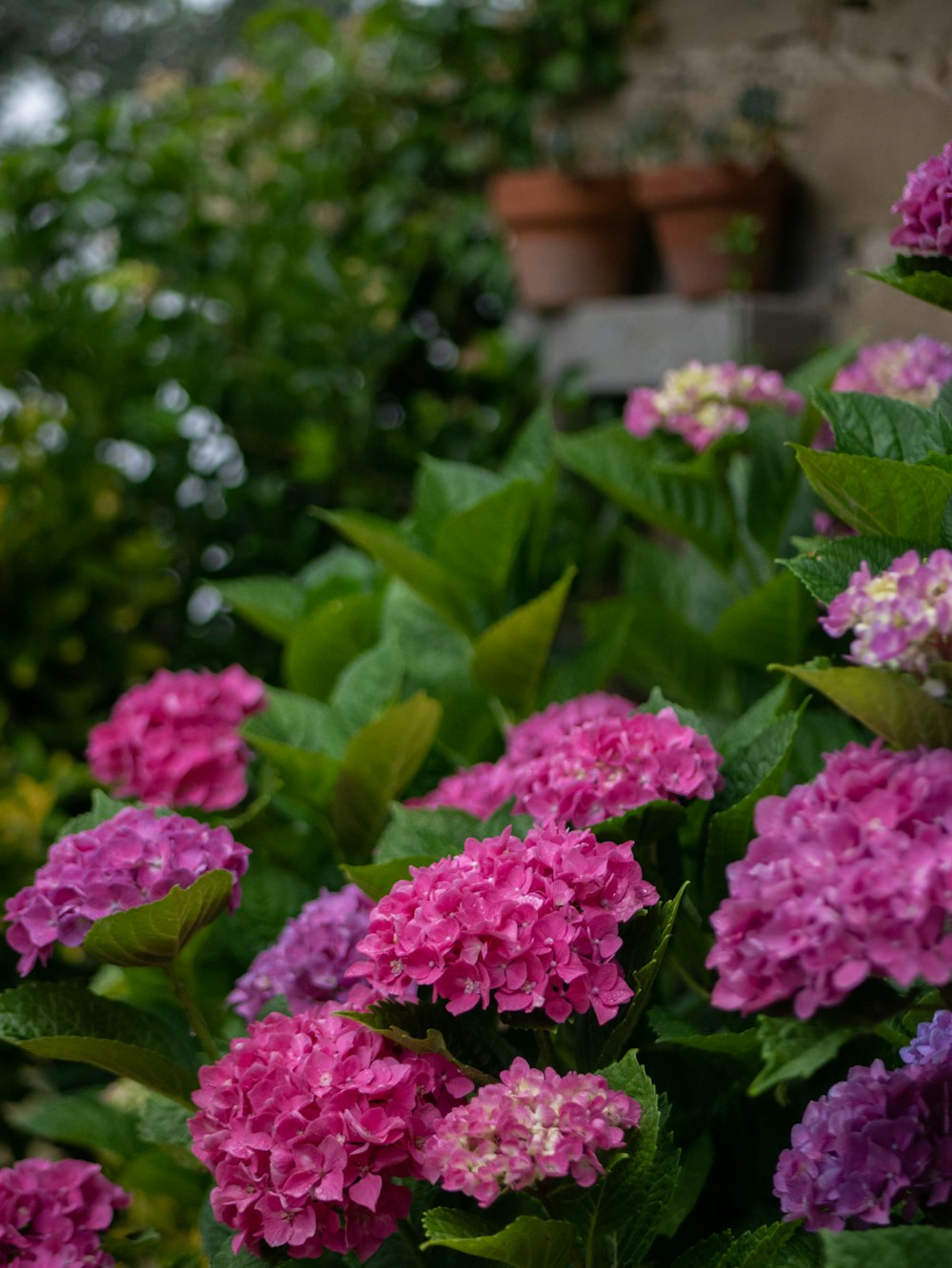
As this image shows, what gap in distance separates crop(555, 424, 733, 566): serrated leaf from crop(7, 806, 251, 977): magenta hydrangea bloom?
681 millimetres

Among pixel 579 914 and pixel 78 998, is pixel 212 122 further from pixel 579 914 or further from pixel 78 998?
pixel 579 914

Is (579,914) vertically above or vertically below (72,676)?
above

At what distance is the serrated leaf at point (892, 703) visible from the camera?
672 millimetres

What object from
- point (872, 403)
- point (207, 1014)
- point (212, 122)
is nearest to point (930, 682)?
point (872, 403)

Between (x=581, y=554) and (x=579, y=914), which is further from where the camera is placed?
(x=581, y=554)

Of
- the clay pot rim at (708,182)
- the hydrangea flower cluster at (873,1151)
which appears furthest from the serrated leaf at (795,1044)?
the clay pot rim at (708,182)

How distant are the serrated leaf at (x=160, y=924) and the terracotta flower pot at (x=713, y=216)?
1.43 m

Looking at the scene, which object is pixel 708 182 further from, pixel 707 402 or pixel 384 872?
pixel 384 872

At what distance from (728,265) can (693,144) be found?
34 cm

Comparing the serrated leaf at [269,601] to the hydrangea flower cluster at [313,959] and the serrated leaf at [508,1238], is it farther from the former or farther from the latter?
the serrated leaf at [508,1238]

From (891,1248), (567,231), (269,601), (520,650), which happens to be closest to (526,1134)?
(891,1248)

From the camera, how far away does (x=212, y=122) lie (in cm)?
254

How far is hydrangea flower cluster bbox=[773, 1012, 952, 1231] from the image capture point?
680 millimetres

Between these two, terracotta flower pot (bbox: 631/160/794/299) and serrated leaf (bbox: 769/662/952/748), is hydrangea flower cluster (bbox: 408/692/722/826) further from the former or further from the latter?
terracotta flower pot (bbox: 631/160/794/299)
